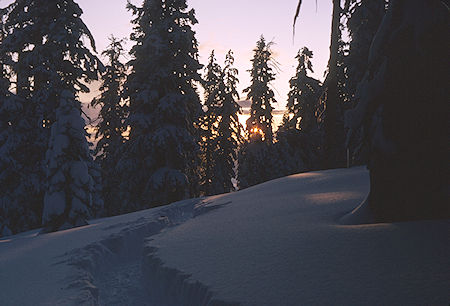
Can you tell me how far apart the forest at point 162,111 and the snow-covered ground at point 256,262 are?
1024 mm

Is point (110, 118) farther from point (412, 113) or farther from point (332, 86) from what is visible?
point (412, 113)

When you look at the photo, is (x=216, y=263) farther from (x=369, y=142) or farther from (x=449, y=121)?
(x=449, y=121)

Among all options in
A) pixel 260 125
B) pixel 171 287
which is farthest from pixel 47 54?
pixel 260 125

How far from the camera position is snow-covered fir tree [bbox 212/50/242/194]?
101 ft

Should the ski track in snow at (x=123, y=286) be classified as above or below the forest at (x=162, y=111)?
below

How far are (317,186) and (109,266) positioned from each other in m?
5.44

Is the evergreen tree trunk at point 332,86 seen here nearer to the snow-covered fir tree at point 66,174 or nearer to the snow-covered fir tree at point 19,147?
the snow-covered fir tree at point 66,174

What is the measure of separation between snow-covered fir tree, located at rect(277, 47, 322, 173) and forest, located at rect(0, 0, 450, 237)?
606 centimetres

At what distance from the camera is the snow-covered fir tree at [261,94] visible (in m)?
32.6

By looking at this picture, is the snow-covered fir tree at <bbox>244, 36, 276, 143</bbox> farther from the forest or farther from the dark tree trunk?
the dark tree trunk

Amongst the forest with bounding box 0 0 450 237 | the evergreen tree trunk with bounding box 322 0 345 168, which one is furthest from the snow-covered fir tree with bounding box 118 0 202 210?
the evergreen tree trunk with bounding box 322 0 345 168

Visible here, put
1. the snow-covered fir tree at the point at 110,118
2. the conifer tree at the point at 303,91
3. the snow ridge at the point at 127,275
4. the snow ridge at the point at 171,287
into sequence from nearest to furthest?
1. the snow ridge at the point at 171,287
2. the snow ridge at the point at 127,275
3. the snow-covered fir tree at the point at 110,118
4. the conifer tree at the point at 303,91

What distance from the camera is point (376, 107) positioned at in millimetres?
4926

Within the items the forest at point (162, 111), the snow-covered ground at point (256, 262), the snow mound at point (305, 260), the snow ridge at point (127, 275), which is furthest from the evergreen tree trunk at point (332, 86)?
the snow mound at point (305, 260)
